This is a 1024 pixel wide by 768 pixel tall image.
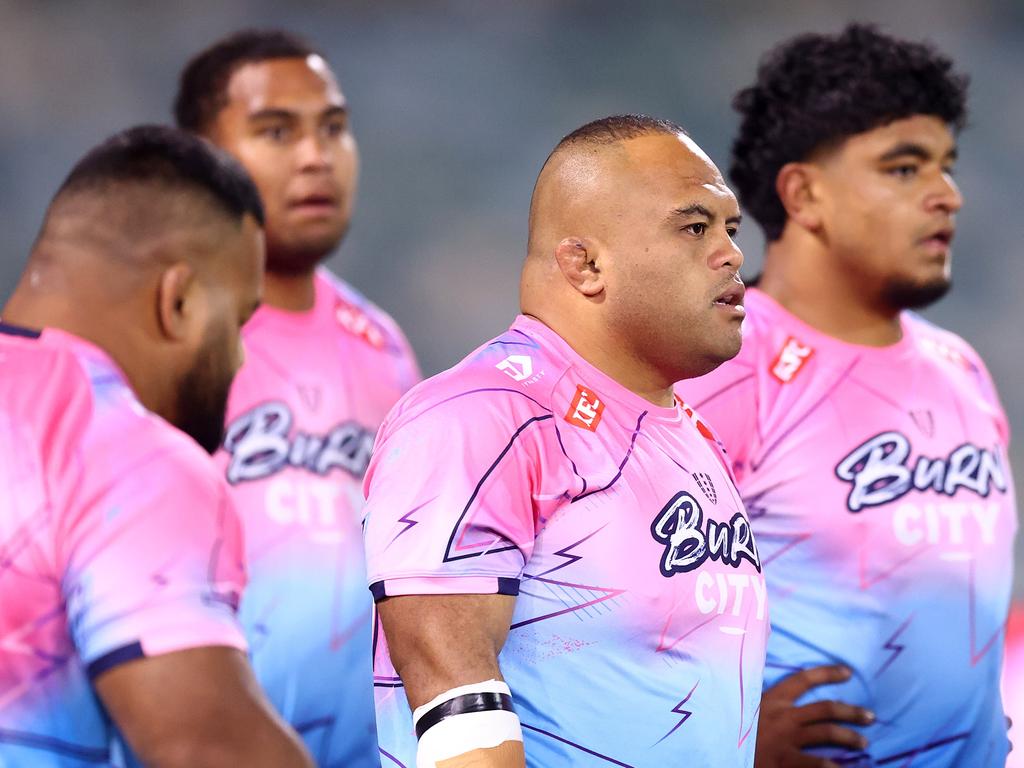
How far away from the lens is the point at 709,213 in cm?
273

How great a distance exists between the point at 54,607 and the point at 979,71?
336 inches

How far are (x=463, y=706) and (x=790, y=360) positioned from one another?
1714mm

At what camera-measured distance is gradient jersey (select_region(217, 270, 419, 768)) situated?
4.28 m

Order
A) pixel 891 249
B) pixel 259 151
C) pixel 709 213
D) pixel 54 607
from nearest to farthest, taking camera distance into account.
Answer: pixel 54 607
pixel 709 213
pixel 891 249
pixel 259 151

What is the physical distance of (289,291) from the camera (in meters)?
4.68

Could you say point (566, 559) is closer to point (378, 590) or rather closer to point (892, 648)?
point (378, 590)

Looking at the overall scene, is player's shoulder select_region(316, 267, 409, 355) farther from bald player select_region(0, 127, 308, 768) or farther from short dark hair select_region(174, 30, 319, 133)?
bald player select_region(0, 127, 308, 768)

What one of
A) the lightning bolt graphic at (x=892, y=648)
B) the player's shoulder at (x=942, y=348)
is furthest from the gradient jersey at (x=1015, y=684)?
the lightning bolt graphic at (x=892, y=648)

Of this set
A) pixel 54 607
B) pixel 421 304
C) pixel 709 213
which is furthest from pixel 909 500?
pixel 421 304

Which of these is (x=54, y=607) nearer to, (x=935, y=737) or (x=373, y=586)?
(x=373, y=586)

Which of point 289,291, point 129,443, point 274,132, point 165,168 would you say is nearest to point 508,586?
point 129,443

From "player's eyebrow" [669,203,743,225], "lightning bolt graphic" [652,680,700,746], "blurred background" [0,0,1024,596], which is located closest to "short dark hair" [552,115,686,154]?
"player's eyebrow" [669,203,743,225]

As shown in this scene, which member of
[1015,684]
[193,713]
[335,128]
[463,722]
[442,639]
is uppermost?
[335,128]

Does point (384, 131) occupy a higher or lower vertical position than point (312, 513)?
higher
